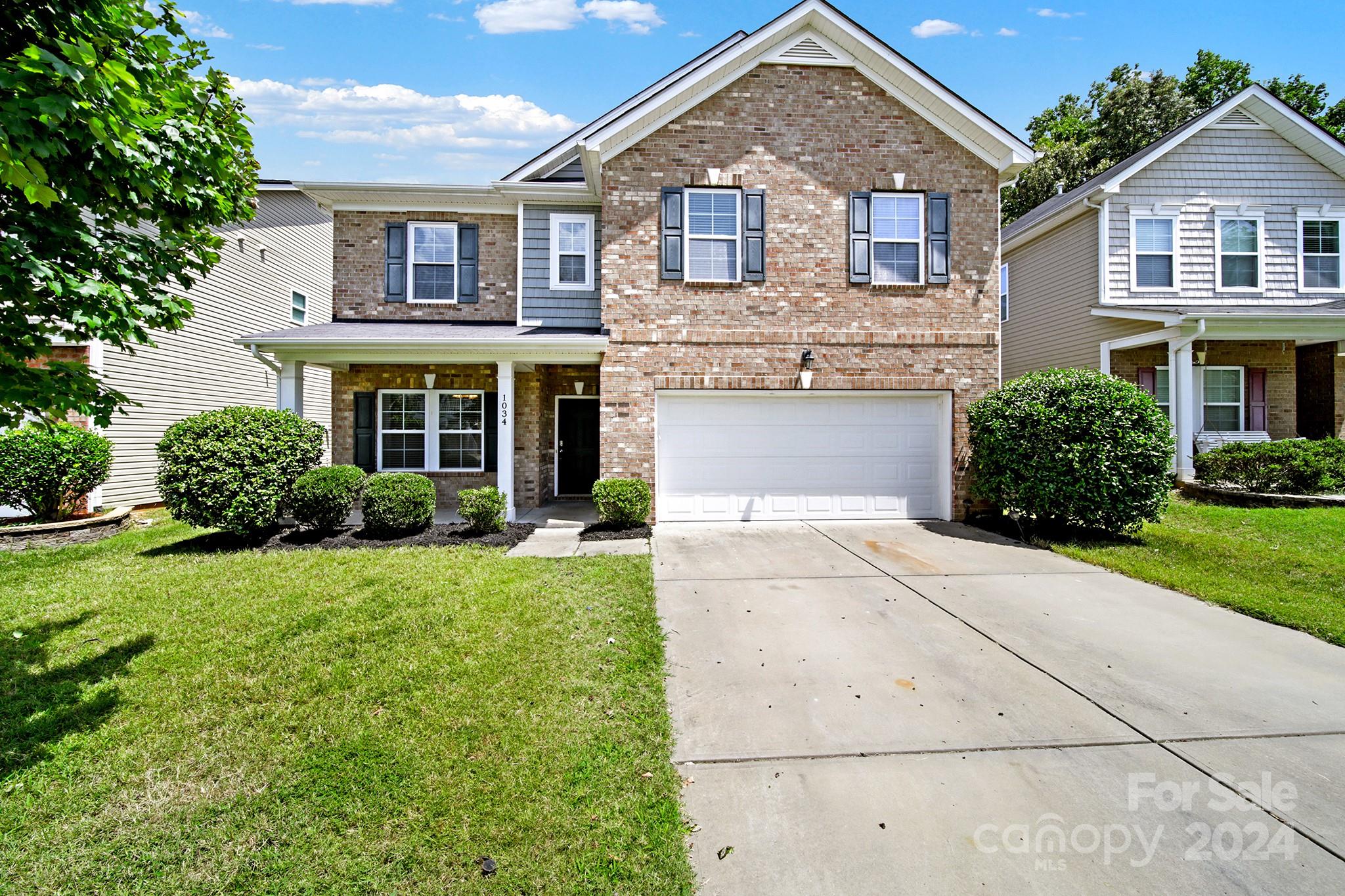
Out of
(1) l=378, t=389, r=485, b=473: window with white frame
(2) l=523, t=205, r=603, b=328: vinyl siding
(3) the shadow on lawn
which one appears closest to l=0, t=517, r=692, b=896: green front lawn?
(3) the shadow on lawn

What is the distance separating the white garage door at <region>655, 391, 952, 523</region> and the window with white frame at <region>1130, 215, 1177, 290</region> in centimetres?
713

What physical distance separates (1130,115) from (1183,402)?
19.1 m

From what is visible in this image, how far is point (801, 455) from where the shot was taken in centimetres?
959

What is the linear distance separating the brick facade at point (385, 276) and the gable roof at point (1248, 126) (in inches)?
487

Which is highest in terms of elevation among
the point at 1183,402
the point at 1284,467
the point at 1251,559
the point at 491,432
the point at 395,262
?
the point at 395,262

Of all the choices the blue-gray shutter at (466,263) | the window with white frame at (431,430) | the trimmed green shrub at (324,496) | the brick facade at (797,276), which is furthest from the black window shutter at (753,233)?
the trimmed green shrub at (324,496)

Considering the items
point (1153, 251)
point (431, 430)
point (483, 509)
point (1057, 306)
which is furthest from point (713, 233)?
point (1153, 251)

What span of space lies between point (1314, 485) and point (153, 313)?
15.4 metres

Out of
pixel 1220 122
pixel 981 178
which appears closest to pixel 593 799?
pixel 981 178

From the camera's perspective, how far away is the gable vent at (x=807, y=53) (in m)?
9.23

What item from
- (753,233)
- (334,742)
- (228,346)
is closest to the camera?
(334,742)

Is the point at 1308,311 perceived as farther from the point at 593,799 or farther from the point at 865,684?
the point at 593,799

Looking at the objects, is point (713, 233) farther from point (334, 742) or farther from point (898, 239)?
point (334, 742)

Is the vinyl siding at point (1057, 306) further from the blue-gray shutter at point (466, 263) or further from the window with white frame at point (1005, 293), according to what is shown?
the blue-gray shutter at point (466, 263)
